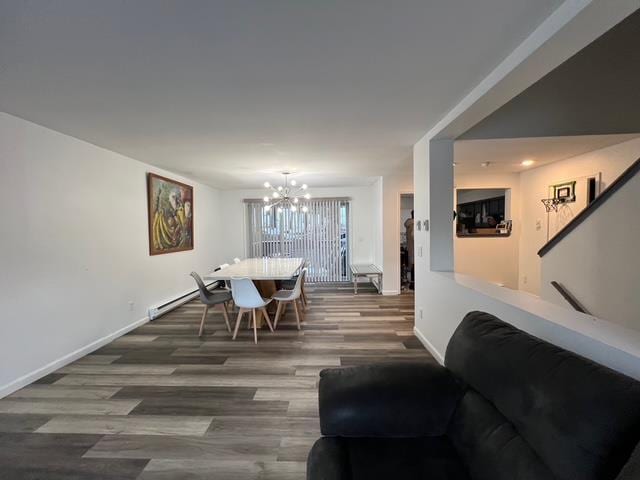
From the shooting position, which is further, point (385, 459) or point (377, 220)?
point (377, 220)

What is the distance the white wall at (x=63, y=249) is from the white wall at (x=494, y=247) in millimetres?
5305

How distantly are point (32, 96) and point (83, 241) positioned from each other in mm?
1607

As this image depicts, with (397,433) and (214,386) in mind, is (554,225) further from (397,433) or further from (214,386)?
(214,386)

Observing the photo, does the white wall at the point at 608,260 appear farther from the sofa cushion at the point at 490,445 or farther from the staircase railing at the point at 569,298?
the sofa cushion at the point at 490,445

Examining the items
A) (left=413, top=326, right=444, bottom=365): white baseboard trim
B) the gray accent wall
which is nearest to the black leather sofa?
(left=413, top=326, right=444, bottom=365): white baseboard trim

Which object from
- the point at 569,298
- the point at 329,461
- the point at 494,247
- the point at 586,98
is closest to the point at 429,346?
the point at 569,298

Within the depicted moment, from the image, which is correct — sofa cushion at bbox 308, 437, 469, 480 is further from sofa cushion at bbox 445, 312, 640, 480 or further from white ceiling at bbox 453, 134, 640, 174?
white ceiling at bbox 453, 134, 640, 174

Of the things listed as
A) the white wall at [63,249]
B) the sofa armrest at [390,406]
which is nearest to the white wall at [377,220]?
the white wall at [63,249]

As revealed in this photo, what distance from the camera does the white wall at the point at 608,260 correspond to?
246 centimetres

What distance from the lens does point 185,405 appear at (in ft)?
7.55

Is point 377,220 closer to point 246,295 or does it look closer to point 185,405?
point 246,295

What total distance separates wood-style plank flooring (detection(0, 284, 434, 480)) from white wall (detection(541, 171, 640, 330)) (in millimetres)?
1688

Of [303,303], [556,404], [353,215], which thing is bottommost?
[303,303]

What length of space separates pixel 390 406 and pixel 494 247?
5109 mm
